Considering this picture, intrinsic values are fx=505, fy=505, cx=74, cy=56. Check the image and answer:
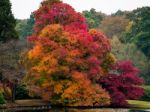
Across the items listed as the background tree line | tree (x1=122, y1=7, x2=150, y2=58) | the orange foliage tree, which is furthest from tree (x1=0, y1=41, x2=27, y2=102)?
tree (x1=122, y1=7, x2=150, y2=58)

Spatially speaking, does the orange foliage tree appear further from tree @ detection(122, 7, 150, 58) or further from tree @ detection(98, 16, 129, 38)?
tree @ detection(98, 16, 129, 38)

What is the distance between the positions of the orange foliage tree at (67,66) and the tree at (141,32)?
36.2m

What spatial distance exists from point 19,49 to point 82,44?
273 inches

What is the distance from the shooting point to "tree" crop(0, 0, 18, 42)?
194ft

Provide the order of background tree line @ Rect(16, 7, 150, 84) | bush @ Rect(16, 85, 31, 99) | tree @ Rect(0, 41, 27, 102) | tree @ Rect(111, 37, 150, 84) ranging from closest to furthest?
tree @ Rect(0, 41, 27, 102), bush @ Rect(16, 85, 31, 99), tree @ Rect(111, 37, 150, 84), background tree line @ Rect(16, 7, 150, 84)

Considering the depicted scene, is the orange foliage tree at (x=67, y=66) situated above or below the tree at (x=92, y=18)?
below

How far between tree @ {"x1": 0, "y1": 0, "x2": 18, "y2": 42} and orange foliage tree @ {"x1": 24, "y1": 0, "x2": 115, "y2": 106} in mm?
3994

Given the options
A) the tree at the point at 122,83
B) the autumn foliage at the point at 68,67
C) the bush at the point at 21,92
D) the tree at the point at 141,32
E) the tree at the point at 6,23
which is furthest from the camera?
Result: the tree at the point at 141,32

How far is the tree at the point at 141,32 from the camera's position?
9312 centimetres

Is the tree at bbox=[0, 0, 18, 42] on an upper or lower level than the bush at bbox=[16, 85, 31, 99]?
upper

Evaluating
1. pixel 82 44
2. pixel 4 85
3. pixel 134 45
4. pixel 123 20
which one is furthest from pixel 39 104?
pixel 123 20

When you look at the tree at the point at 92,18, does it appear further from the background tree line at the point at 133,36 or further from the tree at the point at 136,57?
the tree at the point at 136,57

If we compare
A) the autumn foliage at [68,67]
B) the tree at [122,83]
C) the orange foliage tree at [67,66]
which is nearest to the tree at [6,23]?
the autumn foliage at [68,67]

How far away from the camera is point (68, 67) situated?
175 ft
